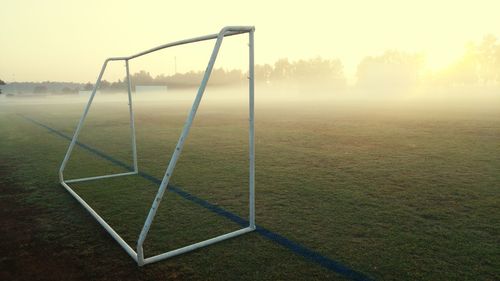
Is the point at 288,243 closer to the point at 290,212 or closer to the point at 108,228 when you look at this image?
the point at 290,212

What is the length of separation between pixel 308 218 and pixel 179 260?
174 centimetres

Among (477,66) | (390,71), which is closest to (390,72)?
(390,71)

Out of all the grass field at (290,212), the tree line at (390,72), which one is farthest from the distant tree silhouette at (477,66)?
the grass field at (290,212)

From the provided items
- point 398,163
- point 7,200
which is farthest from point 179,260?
point 398,163

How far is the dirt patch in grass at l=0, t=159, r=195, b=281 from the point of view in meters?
3.01

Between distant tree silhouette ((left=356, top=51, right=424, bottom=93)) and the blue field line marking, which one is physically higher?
distant tree silhouette ((left=356, top=51, right=424, bottom=93))

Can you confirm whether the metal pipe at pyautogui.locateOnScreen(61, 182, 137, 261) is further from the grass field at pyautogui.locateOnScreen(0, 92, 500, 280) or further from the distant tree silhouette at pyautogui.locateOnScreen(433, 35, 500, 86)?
the distant tree silhouette at pyautogui.locateOnScreen(433, 35, 500, 86)

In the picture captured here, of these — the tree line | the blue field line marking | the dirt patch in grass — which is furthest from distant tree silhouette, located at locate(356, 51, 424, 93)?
the dirt patch in grass

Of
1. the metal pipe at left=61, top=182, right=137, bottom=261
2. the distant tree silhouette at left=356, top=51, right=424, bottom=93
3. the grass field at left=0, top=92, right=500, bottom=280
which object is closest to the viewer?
the grass field at left=0, top=92, right=500, bottom=280

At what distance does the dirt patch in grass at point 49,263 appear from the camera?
301 centimetres

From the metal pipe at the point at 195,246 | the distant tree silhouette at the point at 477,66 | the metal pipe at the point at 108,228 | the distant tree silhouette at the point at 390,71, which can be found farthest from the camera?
the distant tree silhouette at the point at 390,71

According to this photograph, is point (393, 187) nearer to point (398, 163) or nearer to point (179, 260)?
point (398, 163)

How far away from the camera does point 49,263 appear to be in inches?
128

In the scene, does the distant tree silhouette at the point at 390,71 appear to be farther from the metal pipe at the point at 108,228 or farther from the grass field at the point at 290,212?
the metal pipe at the point at 108,228
